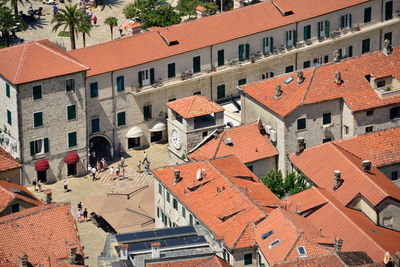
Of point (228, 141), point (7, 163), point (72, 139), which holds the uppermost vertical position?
point (7, 163)

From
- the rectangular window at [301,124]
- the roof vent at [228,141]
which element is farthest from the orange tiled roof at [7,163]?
the rectangular window at [301,124]

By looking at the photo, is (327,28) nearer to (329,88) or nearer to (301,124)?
(329,88)

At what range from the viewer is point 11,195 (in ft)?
426

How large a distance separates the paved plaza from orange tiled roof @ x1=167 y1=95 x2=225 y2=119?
29.8 ft

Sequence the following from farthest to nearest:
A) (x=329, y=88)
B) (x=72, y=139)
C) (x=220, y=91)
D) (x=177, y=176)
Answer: (x=220, y=91) → (x=72, y=139) → (x=329, y=88) → (x=177, y=176)

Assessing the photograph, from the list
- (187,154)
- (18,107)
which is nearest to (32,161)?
(18,107)

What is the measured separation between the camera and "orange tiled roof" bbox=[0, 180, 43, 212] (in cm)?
12900

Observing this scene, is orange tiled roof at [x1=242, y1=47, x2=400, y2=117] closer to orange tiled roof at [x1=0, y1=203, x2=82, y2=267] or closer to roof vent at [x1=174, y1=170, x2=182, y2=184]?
roof vent at [x1=174, y1=170, x2=182, y2=184]

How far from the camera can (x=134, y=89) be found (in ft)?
522

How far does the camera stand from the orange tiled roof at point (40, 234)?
395 ft

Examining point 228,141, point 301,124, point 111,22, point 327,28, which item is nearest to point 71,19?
point 111,22

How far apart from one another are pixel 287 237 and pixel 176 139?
30.6 meters

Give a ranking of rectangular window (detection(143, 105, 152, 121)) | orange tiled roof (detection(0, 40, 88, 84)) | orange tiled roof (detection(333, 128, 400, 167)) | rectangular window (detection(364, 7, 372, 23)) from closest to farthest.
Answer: orange tiled roof (detection(333, 128, 400, 167)) < orange tiled roof (detection(0, 40, 88, 84)) < rectangular window (detection(143, 105, 152, 121)) < rectangular window (detection(364, 7, 372, 23))

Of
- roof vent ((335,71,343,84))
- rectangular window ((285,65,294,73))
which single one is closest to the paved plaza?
rectangular window ((285,65,294,73))
